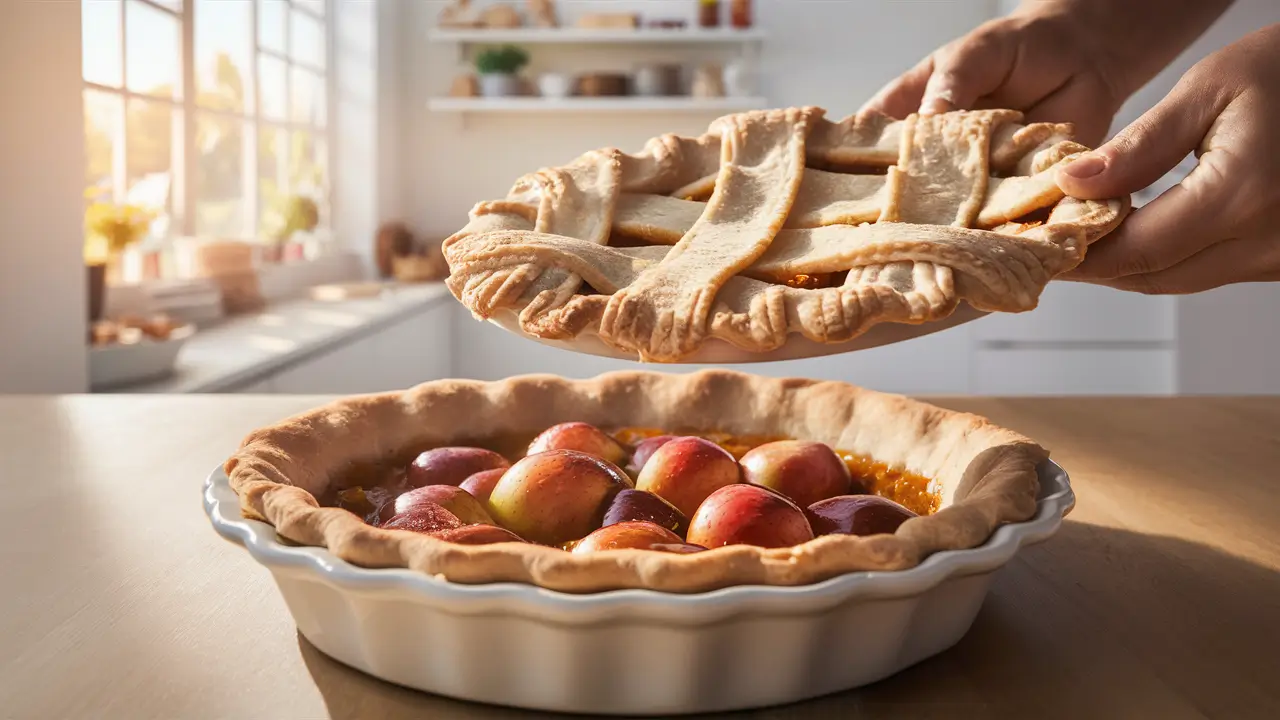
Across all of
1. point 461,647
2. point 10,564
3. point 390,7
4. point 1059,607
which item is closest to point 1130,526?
point 1059,607

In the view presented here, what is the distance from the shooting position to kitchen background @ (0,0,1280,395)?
6.61 ft

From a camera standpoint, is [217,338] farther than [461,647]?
Yes

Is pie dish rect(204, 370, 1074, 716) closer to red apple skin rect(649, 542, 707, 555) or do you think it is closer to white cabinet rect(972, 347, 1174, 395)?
red apple skin rect(649, 542, 707, 555)

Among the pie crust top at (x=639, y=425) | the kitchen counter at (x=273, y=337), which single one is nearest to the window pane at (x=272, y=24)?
the kitchen counter at (x=273, y=337)

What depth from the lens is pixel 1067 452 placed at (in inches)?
46.5

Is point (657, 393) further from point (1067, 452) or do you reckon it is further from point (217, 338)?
point (217, 338)

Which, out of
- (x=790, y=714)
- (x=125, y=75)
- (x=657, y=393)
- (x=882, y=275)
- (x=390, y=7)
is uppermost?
(x=390, y=7)

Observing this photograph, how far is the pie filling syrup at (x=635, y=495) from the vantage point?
2.28 ft

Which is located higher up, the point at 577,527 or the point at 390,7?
the point at 390,7

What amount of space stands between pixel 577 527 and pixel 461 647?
0.19 m

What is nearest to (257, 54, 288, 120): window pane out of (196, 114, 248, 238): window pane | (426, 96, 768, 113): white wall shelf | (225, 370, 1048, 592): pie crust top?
(196, 114, 248, 238): window pane

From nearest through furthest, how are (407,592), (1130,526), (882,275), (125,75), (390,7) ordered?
(407,592) → (882,275) → (1130,526) → (125,75) → (390,7)

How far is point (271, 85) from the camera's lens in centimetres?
364

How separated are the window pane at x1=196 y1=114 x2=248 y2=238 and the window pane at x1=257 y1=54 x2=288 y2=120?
0.22 meters
